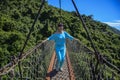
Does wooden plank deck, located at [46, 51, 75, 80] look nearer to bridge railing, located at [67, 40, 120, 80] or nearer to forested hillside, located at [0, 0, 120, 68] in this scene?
bridge railing, located at [67, 40, 120, 80]

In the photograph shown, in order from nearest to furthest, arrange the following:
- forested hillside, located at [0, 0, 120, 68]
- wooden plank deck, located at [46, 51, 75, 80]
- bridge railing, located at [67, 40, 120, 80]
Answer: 1. wooden plank deck, located at [46, 51, 75, 80]
2. bridge railing, located at [67, 40, 120, 80]
3. forested hillside, located at [0, 0, 120, 68]

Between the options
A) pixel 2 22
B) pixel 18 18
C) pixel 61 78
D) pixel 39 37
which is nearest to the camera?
pixel 61 78

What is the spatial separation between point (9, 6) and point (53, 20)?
213 centimetres

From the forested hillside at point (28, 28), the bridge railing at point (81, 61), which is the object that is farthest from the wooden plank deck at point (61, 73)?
the forested hillside at point (28, 28)

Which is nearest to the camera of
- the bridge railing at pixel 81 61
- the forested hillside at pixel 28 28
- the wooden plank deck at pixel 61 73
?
the wooden plank deck at pixel 61 73

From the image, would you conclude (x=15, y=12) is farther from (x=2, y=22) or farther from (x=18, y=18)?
(x=2, y=22)

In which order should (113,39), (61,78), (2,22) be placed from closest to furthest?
(61,78) → (2,22) → (113,39)

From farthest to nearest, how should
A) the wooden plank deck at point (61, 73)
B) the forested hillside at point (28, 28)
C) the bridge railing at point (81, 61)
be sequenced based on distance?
the forested hillside at point (28, 28) → the bridge railing at point (81, 61) → the wooden plank deck at point (61, 73)

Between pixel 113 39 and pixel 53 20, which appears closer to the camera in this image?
pixel 53 20

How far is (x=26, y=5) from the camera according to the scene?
1669cm

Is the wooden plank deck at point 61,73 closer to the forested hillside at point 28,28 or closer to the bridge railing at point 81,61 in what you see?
the bridge railing at point 81,61

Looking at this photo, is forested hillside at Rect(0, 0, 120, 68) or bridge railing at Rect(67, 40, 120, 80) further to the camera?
forested hillside at Rect(0, 0, 120, 68)

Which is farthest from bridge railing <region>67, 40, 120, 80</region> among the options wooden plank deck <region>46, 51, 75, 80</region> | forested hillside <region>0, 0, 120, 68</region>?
forested hillside <region>0, 0, 120, 68</region>

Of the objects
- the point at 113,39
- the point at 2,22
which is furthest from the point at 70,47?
the point at 113,39
